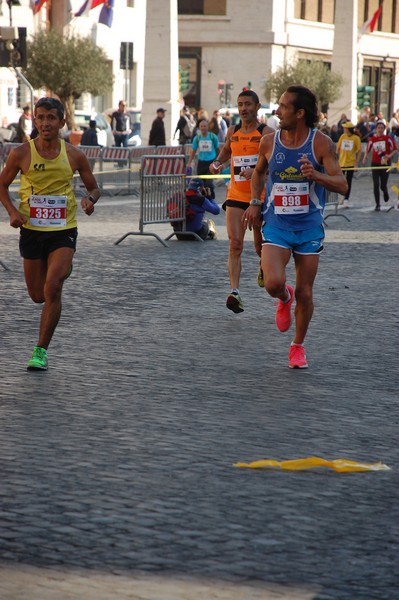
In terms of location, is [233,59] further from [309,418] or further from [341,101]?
[309,418]

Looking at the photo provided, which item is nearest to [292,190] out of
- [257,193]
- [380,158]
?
→ [257,193]

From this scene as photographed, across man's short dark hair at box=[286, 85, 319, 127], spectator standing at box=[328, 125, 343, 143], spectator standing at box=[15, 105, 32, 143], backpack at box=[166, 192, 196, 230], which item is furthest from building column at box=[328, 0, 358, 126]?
man's short dark hair at box=[286, 85, 319, 127]

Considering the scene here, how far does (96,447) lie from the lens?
6328 mm

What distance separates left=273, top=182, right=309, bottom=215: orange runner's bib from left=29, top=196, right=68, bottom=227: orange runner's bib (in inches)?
52.2

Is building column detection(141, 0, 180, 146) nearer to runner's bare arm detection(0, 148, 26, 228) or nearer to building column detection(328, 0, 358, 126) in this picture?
building column detection(328, 0, 358, 126)

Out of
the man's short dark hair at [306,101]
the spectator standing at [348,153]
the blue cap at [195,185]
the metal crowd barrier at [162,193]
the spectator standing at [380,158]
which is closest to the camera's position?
the man's short dark hair at [306,101]

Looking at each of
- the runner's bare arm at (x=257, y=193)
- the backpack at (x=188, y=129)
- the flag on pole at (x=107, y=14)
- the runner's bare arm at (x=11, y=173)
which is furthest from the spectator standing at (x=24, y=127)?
the runner's bare arm at (x=11, y=173)

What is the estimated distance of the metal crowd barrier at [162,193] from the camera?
736 inches

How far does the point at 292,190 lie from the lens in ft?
28.8

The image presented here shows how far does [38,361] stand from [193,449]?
7.66ft

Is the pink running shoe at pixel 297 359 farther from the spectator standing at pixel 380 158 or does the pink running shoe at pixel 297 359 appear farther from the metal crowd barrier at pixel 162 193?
the spectator standing at pixel 380 158

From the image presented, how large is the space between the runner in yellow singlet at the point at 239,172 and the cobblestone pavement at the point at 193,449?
0.37m

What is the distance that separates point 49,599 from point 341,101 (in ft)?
196

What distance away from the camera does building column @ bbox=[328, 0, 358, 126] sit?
6134 cm
